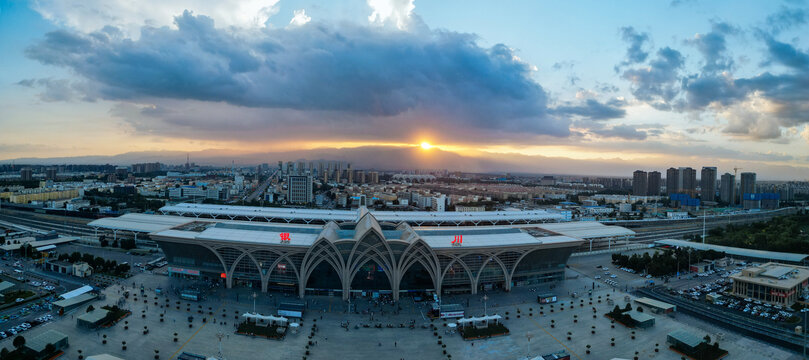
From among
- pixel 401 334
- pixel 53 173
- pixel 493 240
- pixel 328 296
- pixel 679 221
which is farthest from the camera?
pixel 53 173

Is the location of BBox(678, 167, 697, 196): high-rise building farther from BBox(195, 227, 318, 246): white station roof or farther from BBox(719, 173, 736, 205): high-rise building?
BBox(195, 227, 318, 246): white station roof

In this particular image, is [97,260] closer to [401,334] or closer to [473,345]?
[401,334]

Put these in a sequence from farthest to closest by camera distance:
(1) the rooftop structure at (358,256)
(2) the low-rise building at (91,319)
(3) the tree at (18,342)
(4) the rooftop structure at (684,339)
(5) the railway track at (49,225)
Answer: (5) the railway track at (49,225) → (1) the rooftop structure at (358,256) → (2) the low-rise building at (91,319) → (4) the rooftop structure at (684,339) → (3) the tree at (18,342)

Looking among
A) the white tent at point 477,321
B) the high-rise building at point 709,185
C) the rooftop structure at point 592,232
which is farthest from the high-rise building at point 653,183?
the white tent at point 477,321

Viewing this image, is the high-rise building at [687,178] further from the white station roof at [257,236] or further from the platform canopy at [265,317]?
the platform canopy at [265,317]

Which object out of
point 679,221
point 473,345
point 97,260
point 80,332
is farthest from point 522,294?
point 679,221
